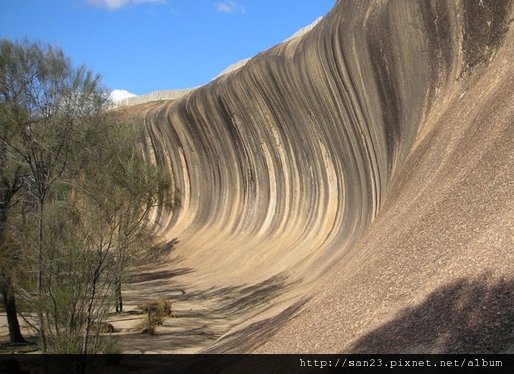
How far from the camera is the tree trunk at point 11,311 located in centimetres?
1098

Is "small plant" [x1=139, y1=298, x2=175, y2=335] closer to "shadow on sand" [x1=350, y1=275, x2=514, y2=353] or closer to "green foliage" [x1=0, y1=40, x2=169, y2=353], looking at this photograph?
"green foliage" [x1=0, y1=40, x2=169, y2=353]

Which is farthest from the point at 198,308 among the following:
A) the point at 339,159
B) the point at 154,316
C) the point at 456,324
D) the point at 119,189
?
the point at 456,324

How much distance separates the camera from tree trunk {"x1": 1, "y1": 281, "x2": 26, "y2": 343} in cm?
1098

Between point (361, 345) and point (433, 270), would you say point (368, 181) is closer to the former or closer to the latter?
point (433, 270)

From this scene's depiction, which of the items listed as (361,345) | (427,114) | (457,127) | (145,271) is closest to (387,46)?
(427,114)

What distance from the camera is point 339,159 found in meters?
16.7

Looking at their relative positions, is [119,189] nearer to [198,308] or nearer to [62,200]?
[62,200]

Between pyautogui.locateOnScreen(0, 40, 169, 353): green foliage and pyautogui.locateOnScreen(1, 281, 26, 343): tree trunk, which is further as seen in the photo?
pyautogui.locateOnScreen(1, 281, 26, 343): tree trunk

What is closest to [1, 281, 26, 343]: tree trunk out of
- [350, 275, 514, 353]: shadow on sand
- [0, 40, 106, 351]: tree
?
[0, 40, 106, 351]: tree

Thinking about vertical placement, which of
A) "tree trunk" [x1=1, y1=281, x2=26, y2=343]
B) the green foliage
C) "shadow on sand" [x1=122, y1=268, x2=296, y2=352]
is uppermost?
the green foliage

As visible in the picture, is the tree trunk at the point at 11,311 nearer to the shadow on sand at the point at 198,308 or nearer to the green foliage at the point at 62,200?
the green foliage at the point at 62,200

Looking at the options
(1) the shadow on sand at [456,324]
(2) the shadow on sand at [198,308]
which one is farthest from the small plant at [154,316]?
(1) the shadow on sand at [456,324]

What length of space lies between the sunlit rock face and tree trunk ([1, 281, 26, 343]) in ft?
12.1

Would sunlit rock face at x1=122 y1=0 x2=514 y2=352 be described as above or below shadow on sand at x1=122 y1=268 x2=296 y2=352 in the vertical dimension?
above
